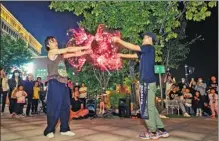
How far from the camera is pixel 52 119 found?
5570 mm

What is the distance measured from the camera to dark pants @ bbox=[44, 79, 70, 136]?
18.3 ft

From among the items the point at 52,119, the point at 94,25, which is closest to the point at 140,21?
the point at 94,25

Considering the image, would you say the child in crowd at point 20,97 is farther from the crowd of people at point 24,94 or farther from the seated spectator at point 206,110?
the seated spectator at point 206,110

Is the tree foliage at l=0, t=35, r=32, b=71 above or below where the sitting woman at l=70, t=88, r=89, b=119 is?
above

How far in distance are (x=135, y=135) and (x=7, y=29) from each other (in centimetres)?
8168

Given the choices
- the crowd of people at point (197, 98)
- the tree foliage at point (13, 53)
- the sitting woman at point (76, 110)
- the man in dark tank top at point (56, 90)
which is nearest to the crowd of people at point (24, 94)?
the sitting woman at point (76, 110)

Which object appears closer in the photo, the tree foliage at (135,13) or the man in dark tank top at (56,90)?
the man in dark tank top at (56,90)

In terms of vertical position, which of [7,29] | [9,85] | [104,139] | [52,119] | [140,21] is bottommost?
[104,139]

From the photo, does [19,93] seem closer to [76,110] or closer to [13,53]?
[76,110]

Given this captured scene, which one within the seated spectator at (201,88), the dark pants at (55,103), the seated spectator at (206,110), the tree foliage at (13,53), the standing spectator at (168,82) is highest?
the tree foliage at (13,53)

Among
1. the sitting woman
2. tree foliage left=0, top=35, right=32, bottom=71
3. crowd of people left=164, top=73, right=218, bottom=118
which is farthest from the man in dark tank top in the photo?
tree foliage left=0, top=35, right=32, bottom=71

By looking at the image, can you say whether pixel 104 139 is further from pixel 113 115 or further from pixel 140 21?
pixel 140 21

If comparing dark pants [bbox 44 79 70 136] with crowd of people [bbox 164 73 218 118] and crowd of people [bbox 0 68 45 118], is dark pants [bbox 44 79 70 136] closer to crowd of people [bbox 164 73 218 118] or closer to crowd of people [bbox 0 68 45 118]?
crowd of people [bbox 0 68 45 118]

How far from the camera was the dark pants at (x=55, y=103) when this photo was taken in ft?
18.3
